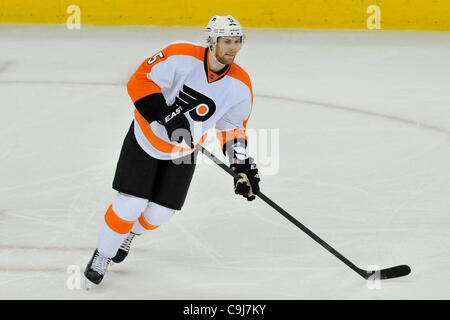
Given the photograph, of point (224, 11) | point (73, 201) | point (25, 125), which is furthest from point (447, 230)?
point (224, 11)

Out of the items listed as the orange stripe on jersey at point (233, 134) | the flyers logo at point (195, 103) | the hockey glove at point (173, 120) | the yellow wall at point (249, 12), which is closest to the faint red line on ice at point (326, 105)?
the yellow wall at point (249, 12)

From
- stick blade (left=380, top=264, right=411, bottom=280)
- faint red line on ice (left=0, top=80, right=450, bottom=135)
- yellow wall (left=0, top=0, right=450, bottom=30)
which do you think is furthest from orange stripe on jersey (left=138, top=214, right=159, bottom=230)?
yellow wall (left=0, top=0, right=450, bottom=30)

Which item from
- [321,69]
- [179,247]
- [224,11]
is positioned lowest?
[179,247]

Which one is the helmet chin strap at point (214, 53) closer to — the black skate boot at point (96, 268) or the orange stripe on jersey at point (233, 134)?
the orange stripe on jersey at point (233, 134)

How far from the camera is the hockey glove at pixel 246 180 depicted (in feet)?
10.3

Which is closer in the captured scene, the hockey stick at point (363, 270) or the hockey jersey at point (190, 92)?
the hockey jersey at point (190, 92)

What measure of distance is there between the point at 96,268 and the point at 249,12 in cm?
440

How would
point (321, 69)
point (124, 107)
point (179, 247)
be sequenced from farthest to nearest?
point (321, 69), point (124, 107), point (179, 247)

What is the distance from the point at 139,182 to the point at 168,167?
148mm

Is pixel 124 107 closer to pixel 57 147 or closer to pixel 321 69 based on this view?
pixel 57 147

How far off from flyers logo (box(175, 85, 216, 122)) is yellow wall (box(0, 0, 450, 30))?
411cm

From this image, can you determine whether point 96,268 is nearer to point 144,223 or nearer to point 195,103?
point 144,223

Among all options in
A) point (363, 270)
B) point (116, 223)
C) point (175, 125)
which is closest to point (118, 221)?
point (116, 223)

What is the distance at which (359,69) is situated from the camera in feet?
21.0
